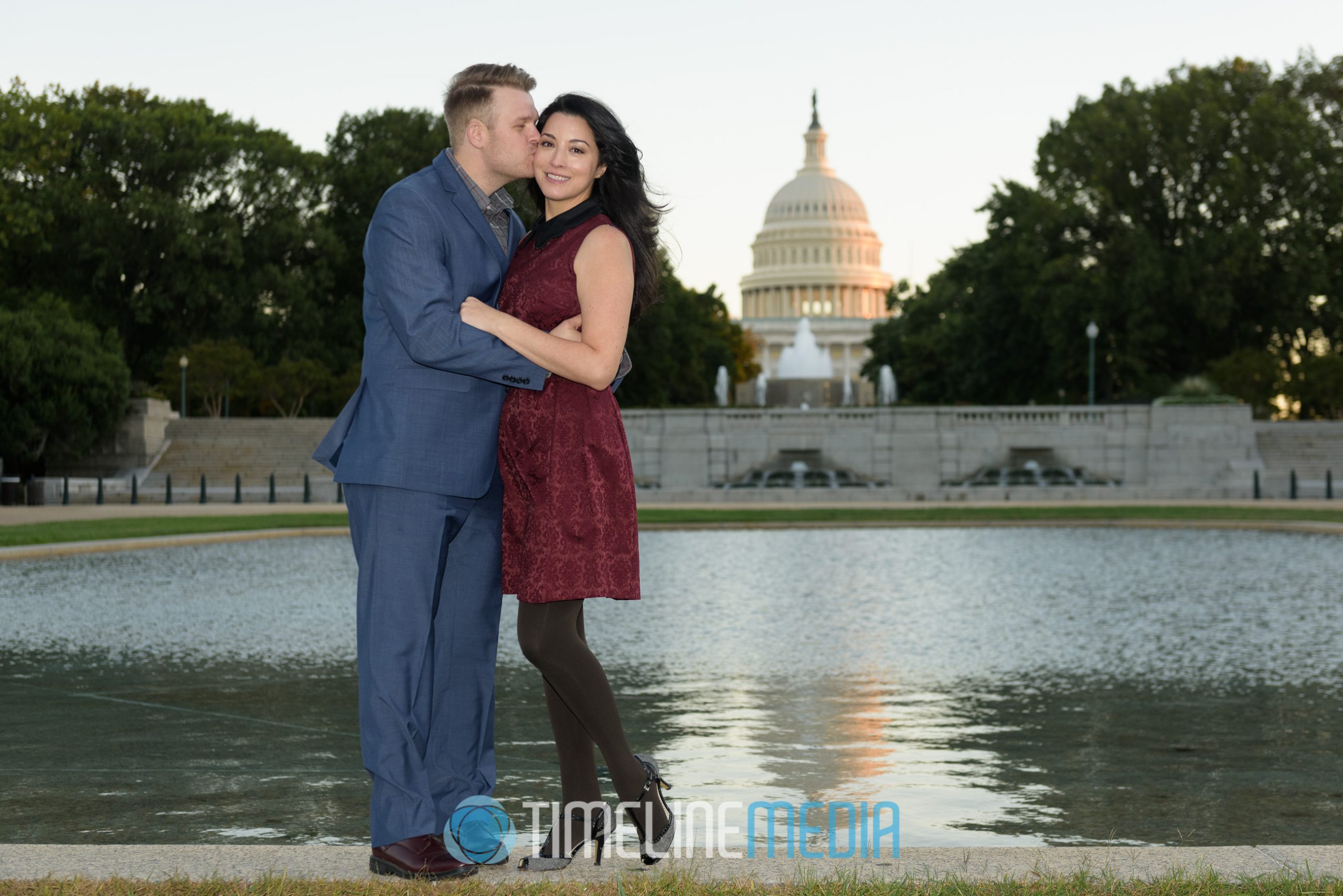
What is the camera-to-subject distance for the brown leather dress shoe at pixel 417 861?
12.5 ft

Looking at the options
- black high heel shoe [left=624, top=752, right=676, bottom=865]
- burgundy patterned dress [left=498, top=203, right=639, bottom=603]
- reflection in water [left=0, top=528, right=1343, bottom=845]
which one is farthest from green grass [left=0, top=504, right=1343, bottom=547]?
black high heel shoe [left=624, top=752, right=676, bottom=865]

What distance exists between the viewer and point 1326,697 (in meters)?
8.11

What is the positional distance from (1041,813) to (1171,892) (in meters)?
1.82

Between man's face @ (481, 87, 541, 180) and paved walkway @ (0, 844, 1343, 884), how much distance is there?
1985 mm

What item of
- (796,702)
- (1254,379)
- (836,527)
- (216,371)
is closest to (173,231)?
(216,371)

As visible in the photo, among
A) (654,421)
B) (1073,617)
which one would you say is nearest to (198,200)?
(654,421)

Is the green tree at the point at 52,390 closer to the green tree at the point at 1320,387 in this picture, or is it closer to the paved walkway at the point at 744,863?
the green tree at the point at 1320,387

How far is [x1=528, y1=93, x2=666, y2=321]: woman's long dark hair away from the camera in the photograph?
13.6 feet

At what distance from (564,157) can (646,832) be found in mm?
1912

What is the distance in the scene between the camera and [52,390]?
39625 millimetres

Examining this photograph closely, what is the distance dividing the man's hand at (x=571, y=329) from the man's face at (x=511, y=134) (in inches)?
19.0

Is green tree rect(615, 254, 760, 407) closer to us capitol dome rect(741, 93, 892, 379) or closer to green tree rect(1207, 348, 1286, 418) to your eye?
green tree rect(1207, 348, 1286, 418)

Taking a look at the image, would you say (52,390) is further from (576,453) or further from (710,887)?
(710,887)

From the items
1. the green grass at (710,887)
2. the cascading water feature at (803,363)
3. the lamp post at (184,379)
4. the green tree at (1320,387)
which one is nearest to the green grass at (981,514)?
the green tree at (1320,387)
